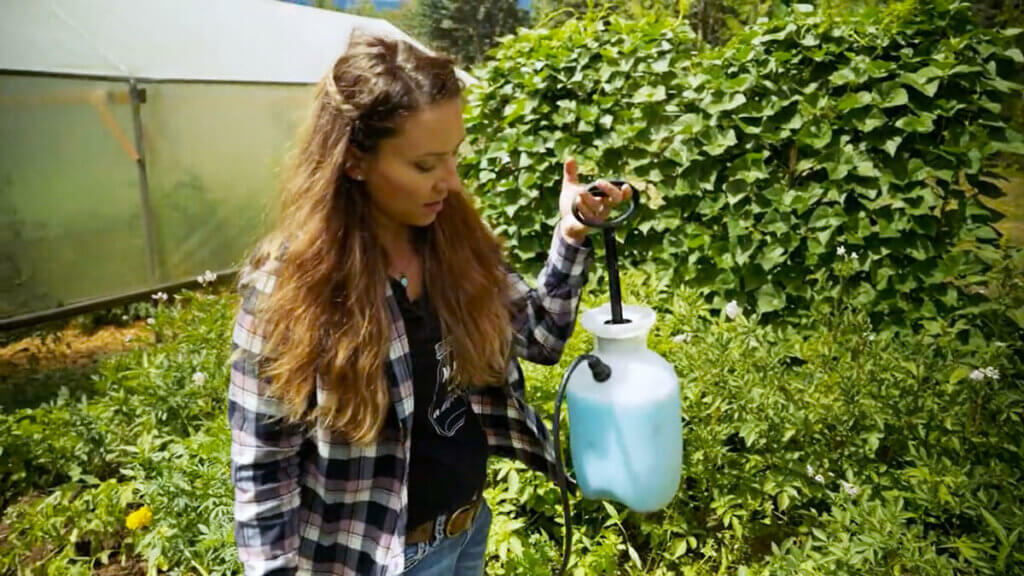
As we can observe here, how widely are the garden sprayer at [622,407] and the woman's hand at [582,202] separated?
0.04 feet

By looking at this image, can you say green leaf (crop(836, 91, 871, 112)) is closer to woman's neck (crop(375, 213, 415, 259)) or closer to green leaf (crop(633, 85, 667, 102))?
green leaf (crop(633, 85, 667, 102))

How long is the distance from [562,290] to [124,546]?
175 cm

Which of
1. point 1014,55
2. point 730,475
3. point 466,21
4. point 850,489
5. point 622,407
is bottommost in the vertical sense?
point 730,475

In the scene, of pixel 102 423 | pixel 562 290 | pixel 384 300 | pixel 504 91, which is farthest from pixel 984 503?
pixel 504 91

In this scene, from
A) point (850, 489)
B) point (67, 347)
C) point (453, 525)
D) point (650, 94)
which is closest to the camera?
point (453, 525)

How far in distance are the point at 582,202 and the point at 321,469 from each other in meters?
0.62

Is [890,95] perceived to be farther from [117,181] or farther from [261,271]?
[117,181]

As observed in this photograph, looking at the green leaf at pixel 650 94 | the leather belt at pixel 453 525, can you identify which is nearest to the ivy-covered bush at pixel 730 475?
the leather belt at pixel 453 525

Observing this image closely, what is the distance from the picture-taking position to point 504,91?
3916 mm

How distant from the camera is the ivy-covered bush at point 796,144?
2.80 meters

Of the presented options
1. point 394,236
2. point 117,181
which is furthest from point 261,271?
point 117,181

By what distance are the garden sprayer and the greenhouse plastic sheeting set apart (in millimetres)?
2728

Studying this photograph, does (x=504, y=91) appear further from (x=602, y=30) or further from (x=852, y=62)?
(x=852, y=62)

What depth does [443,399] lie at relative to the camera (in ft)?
4.12
